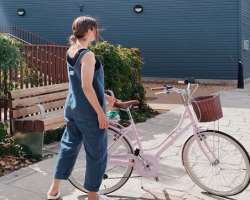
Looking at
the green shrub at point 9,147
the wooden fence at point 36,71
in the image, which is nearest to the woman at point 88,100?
the green shrub at point 9,147

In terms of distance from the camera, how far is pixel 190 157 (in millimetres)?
5223

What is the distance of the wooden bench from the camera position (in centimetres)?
649

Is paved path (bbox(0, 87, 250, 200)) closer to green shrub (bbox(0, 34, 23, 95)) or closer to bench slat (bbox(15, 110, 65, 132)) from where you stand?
bench slat (bbox(15, 110, 65, 132))

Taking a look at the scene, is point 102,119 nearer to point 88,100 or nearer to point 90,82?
point 88,100

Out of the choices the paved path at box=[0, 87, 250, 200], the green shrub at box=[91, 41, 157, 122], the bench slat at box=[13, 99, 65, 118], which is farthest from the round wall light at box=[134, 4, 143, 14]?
the paved path at box=[0, 87, 250, 200]

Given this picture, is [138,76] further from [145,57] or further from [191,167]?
[145,57]

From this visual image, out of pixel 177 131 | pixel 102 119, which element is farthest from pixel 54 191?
pixel 177 131

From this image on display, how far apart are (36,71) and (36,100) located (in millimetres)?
1511

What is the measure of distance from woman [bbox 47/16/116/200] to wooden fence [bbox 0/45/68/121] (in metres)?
3.10

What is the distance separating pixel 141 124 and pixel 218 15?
10.2 meters

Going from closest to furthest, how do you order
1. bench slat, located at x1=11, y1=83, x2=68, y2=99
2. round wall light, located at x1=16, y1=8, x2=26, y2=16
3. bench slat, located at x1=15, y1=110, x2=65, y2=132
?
bench slat, located at x1=15, y1=110, x2=65, y2=132
bench slat, located at x1=11, y1=83, x2=68, y2=99
round wall light, located at x1=16, y1=8, x2=26, y2=16

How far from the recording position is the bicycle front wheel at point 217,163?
4.95m

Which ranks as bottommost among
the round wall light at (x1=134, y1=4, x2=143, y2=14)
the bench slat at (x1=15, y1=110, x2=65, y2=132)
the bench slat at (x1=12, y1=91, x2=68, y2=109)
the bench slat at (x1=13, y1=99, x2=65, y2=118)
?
the bench slat at (x1=15, y1=110, x2=65, y2=132)

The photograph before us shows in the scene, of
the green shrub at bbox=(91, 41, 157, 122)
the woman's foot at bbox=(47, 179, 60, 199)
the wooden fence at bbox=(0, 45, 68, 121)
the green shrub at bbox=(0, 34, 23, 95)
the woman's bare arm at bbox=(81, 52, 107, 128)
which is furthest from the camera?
the green shrub at bbox=(91, 41, 157, 122)
